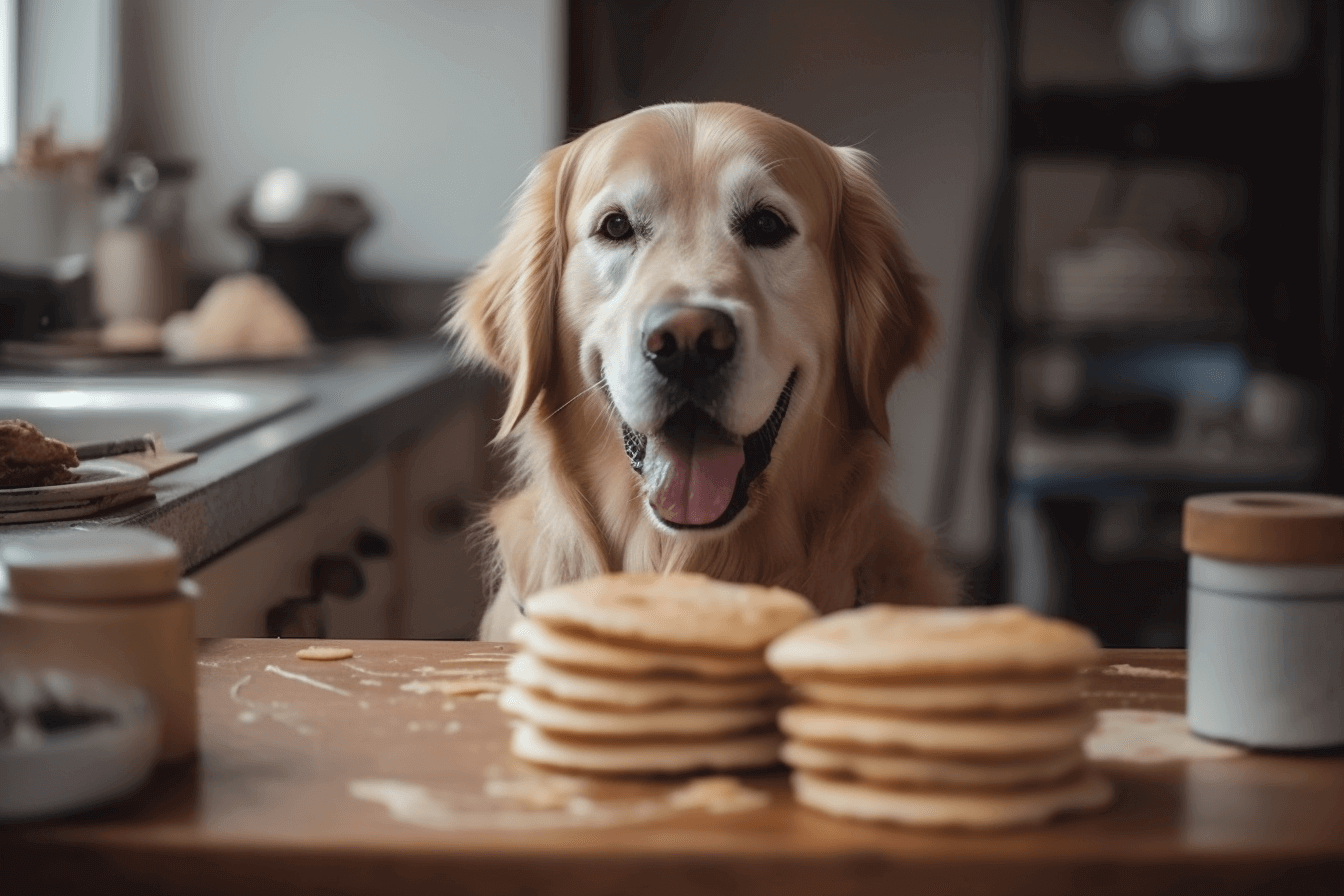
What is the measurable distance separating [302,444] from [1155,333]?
268cm

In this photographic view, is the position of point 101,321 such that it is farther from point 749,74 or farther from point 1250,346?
point 1250,346

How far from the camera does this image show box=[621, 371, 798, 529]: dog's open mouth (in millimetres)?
1536

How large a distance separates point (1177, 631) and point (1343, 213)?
120 cm

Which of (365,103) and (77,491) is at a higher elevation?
(365,103)

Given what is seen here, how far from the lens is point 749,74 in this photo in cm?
443

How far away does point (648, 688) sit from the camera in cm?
77

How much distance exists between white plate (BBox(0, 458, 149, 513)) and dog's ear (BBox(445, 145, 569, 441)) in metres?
0.49

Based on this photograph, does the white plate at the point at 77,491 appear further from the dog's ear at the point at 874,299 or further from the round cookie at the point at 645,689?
the dog's ear at the point at 874,299

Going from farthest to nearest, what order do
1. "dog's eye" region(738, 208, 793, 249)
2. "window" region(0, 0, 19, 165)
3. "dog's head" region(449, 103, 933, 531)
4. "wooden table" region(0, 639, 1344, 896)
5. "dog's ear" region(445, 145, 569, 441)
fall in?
"window" region(0, 0, 19, 165) < "dog's ear" region(445, 145, 569, 441) < "dog's eye" region(738, 208, 793, 249) < "dog's head" region(449, 103, 933, 531) < "wooden table" region(0, 639, 1344, 896)

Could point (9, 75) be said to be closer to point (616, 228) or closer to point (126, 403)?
point (126, 403)

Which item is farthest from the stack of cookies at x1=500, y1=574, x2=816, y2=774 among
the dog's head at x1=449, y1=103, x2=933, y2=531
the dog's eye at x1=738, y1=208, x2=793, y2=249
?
the dog's eye at x1=738, y1=208, x2=793, y2=249

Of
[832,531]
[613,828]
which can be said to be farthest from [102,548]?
[832,531]

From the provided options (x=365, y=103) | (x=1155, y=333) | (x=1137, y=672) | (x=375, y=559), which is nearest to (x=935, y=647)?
(x=1137, y=672)

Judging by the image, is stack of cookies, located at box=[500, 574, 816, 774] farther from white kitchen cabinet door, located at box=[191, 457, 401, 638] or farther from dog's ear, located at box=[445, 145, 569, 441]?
dog's ear, located at box=[445, 145, 569, 441]
